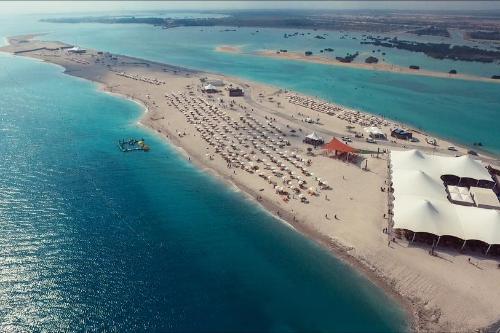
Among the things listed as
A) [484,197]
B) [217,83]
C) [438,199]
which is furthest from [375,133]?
[217,83]

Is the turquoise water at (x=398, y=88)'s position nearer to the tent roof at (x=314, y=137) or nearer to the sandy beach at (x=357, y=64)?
the sandy beach at (x=357, y=64)

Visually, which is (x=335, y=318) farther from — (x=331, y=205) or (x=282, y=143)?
(x=282, y=143)

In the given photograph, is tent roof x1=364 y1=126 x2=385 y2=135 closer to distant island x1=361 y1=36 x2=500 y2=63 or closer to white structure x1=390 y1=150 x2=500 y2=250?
white structure x1=390 y1=150 x2=500 y2=250

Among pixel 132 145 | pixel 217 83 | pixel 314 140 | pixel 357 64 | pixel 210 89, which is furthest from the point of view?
pixel 357 64

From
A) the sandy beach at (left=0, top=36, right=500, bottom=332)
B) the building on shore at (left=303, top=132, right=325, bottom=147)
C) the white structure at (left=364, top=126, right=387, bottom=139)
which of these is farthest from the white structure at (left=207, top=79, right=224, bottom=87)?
the white structure at (left=364, top=126, right=387, bottom=139)

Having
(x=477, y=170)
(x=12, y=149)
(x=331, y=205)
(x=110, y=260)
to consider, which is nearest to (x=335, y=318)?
(x=331, y=205)

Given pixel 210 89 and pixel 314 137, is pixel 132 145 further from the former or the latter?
pixel 210 89

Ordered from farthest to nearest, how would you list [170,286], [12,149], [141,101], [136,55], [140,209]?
[136,55] → [141,101] → [12,149] → [140,209] → [170,286]
